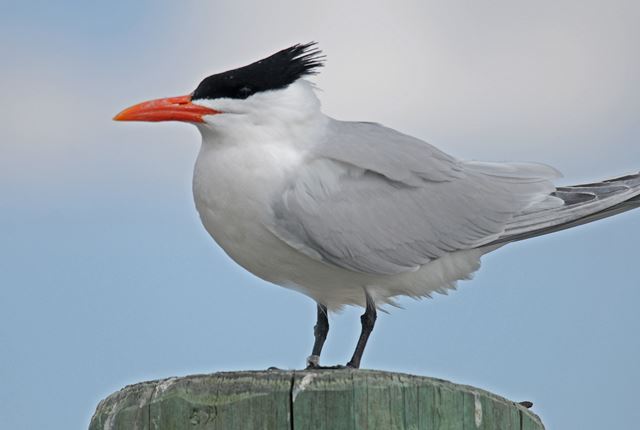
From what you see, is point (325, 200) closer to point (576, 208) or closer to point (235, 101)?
point (235, 101)

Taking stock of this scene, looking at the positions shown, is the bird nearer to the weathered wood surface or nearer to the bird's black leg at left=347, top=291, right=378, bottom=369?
the bird's black leg at left=347, top=291, right=378, bottom=369

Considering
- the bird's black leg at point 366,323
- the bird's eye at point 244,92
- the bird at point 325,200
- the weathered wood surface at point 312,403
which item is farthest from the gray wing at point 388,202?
the weathered wood surface at point 312,403

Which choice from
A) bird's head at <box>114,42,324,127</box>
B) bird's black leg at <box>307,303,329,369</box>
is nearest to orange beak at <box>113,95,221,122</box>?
bird's head at <box>114,42,324,127</box>

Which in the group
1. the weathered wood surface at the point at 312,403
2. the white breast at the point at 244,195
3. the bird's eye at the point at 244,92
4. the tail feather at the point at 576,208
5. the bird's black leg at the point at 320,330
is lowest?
the bird's black leg at the point at 320,330

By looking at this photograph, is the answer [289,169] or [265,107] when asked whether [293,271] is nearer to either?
[289,169]

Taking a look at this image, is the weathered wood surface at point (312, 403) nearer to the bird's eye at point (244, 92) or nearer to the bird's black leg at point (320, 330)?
the bird's eye at point (244, 92)

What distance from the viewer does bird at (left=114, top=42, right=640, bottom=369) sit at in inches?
222

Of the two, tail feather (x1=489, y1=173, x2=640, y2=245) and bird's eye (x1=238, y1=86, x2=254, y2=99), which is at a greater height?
bird's eye (x1=238, y1=86, x2=254, y2=99)

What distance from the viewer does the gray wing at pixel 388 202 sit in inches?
222

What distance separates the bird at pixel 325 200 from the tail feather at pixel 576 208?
1cm

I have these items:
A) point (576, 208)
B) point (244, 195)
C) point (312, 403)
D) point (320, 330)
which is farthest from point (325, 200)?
point (312, 403)

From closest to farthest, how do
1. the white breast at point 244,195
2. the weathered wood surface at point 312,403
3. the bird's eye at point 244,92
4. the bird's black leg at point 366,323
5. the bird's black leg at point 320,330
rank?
the weathered wood surface at point 312,403 < the white breast at point 244,195 < the bird's eye at point 244,92 < the bird's black leg at point 366,323 < the bird's black leg at point 320,330

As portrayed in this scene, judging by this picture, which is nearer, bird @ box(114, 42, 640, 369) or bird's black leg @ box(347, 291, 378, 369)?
bird @ box(114, 42, 640, 369)

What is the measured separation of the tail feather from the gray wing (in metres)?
0.07
